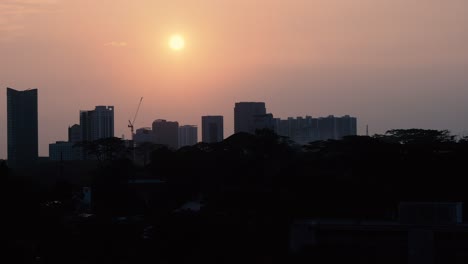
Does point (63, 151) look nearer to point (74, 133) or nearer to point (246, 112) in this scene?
point (74, 133)

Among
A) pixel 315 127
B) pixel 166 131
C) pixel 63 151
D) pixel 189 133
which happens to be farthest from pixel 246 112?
pixel 63 151

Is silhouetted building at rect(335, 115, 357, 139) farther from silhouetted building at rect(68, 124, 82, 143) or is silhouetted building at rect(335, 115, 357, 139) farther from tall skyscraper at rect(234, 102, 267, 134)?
silhouetted building at rect(68, 124, 82, 143)

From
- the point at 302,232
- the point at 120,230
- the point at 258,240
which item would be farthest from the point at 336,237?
the point at 120,230

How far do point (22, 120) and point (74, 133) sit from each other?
2059 centimetres

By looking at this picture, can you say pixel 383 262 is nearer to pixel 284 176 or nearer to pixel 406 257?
pixel 406 257

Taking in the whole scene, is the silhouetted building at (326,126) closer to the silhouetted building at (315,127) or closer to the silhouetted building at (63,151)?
the silhouetted building at (315,127)

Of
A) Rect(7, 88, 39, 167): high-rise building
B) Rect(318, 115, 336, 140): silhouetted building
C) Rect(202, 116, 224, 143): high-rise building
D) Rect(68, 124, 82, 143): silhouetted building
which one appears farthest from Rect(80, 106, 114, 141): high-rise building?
Rect(318, 115, 336, 140): silhouetted building

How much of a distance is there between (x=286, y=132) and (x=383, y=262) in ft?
380

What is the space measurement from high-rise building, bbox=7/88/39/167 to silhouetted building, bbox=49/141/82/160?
16.1ft

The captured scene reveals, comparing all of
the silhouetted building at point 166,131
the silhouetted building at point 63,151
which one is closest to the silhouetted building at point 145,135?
the silhouetted building at point 166,131

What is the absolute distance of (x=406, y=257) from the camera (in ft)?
93.4

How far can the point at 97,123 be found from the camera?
127 metres

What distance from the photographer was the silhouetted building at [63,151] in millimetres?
111831

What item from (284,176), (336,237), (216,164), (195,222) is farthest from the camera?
(216,164)
